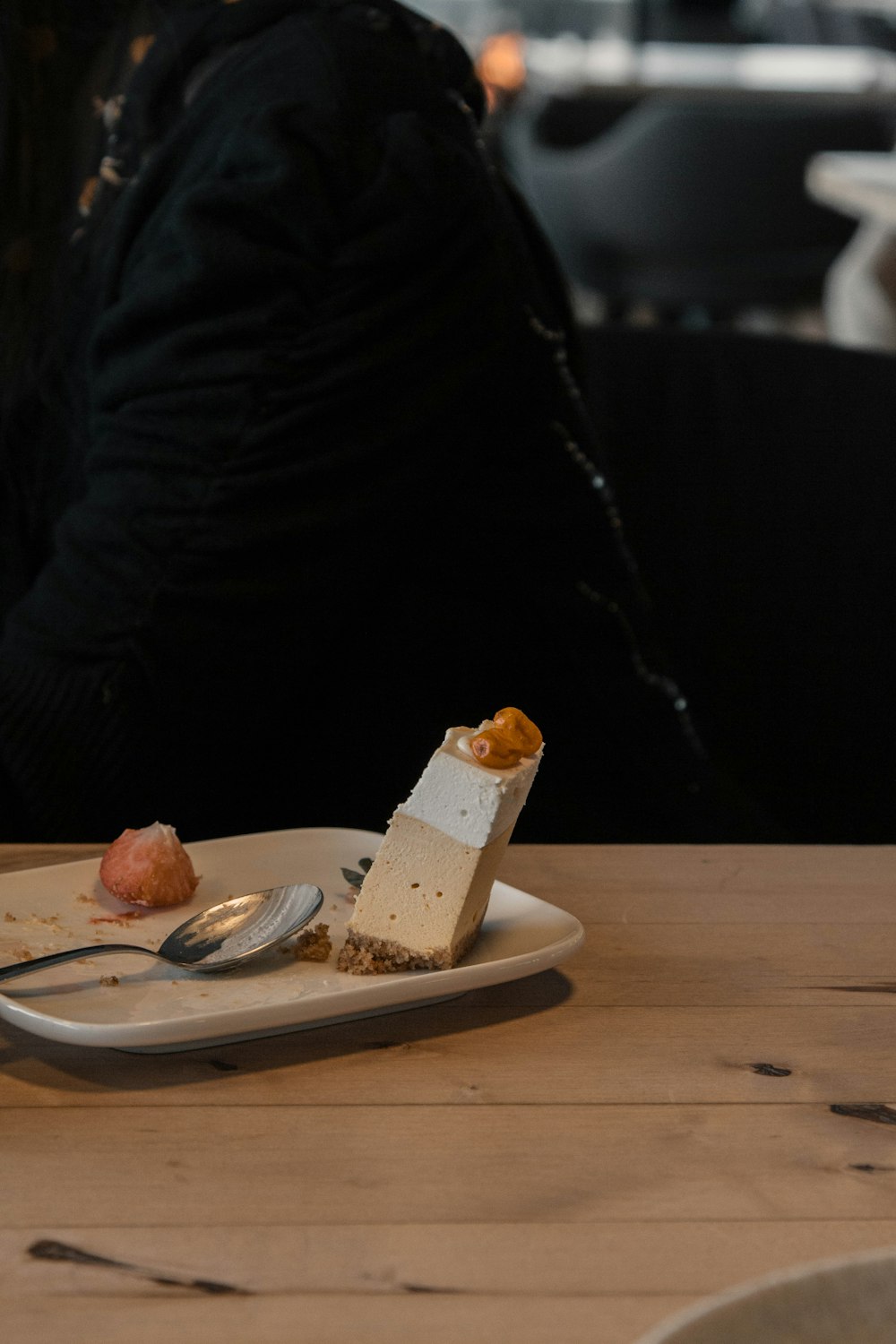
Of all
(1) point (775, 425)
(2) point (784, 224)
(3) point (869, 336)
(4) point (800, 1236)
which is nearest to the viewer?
(4) point (800, 1236)

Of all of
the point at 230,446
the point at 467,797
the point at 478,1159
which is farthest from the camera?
the point at 230,446

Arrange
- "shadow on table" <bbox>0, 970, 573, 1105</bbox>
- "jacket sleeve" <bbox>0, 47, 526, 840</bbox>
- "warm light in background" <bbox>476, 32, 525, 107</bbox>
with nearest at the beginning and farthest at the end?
"shadow on table" <bbox>0, 970, 573, 1105</bbox> → "jacket sleeve" <bbox>0, 47, 526, 840</bbox> → "warm light in background" <bbox>476, 32, 525, 107</bbox>

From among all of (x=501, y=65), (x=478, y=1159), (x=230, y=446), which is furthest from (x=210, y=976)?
(x=501, y=65)

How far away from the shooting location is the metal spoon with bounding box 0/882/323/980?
520mm

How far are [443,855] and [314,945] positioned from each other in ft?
0.21

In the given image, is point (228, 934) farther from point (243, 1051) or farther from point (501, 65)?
point (501, 65)

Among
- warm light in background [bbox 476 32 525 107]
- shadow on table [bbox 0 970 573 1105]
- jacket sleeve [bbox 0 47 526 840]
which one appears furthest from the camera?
warm light in background [bbox 476 32 525 107]

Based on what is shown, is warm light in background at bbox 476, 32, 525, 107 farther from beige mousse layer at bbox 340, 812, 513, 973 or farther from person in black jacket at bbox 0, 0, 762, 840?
beige mousse layer at bbox 340, 812, 513, 973

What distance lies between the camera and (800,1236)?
1.36ft

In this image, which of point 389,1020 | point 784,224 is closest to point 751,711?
point 389,1020

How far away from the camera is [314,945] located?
22.0 inches

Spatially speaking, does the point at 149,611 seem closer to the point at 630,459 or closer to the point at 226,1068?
the point at 226,1068

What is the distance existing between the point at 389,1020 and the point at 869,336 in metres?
2.61

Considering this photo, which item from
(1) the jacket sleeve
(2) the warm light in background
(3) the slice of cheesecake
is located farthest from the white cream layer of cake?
(2) the warm light in background
